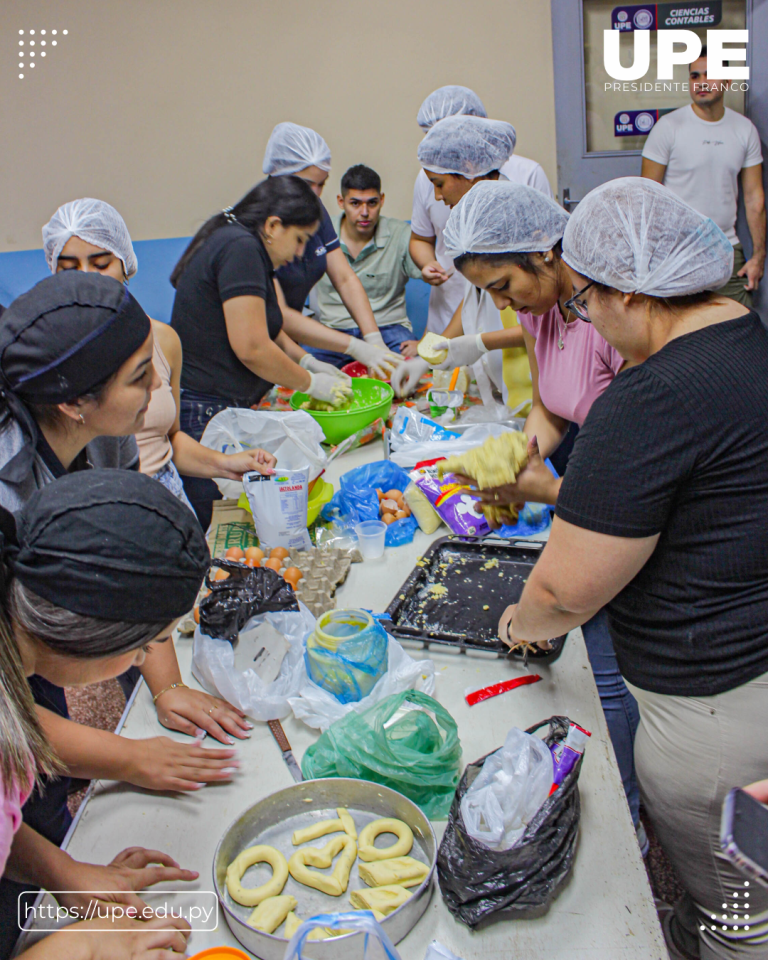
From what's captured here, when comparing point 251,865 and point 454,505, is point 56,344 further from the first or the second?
point 454,505

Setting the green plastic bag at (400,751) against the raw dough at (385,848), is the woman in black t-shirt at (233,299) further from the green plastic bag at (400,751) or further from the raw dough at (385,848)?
the raw dough at (385,848)

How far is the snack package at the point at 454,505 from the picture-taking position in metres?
2.17

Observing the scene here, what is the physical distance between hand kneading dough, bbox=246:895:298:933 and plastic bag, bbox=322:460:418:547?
121 cm

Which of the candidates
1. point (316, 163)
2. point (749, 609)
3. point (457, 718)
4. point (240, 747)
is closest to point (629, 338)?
point (749, 609)

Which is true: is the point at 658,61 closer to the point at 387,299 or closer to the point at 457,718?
the point at 387,299

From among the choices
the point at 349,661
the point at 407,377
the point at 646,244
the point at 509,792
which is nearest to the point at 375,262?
the point at 407,377

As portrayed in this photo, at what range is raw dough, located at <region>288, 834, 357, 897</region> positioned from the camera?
3.77 feet

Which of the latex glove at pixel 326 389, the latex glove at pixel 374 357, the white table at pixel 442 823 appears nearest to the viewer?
the white table at pixel 442 823

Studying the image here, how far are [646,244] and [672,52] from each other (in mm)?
4702

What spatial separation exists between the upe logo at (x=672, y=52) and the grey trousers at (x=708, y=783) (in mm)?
4891

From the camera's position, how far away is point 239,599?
168 centimetres

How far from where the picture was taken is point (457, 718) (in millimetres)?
1508

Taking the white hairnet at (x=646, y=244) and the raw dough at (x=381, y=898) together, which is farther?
the white hairnet at (x=646, y=244)

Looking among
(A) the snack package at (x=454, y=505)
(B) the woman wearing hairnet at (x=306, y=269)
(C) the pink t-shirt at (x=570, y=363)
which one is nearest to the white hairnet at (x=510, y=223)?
(C) the pink t-shirt at (x=570, y=363)
